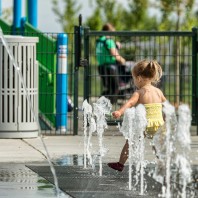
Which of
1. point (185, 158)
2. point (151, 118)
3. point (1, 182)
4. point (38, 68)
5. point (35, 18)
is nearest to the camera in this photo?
point (185, 158)

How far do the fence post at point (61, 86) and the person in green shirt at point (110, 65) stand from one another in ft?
1.89

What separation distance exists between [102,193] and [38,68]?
241 inches

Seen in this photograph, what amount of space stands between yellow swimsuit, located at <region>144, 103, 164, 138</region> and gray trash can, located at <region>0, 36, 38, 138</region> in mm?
3819

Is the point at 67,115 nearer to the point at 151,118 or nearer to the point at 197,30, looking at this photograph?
the point at 197,30

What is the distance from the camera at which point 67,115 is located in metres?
16.4

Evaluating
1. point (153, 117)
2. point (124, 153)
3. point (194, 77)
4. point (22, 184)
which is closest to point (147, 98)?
point (153, 117)

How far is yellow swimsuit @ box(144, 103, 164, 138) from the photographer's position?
1130 cm

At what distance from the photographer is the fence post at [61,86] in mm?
16016

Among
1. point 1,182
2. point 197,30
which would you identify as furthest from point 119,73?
point 1,182

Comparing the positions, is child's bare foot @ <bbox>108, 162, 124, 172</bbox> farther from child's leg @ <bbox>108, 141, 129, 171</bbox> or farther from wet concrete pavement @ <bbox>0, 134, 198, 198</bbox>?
wet concrete pavement @ <bbox>0, 134, 198, 198</bbox>

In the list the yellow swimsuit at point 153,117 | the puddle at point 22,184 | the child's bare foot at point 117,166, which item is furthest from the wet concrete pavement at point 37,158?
the yellow swimsuit at point 153,117

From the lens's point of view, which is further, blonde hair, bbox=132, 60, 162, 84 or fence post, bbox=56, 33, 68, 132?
fence post, bbox=56, 33, 68, 132

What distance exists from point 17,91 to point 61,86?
127cm

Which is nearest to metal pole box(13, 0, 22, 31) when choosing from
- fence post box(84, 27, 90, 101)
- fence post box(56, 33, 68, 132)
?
fence post box(56, 33, 68, 132)
